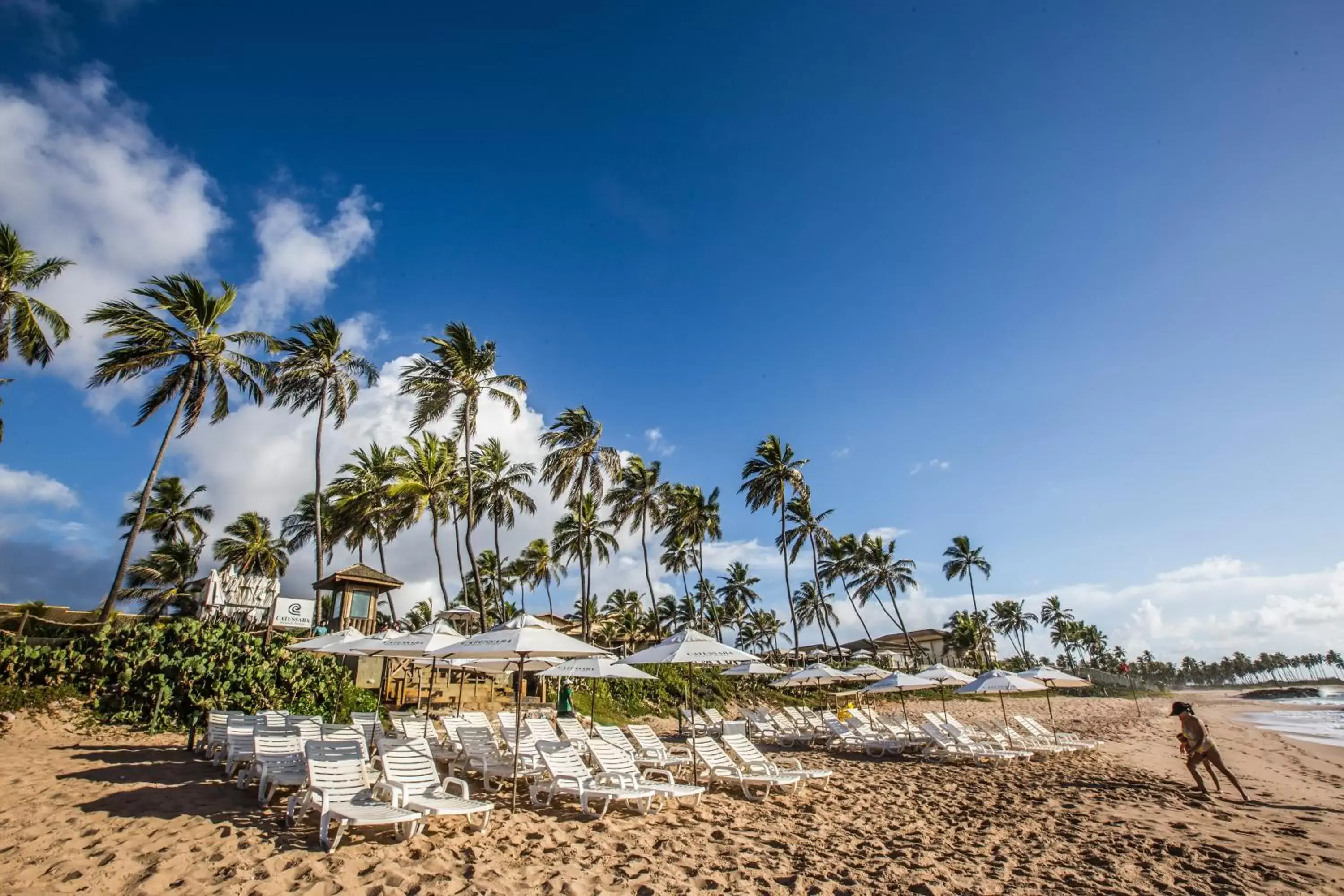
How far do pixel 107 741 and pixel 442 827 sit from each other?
8435 mm

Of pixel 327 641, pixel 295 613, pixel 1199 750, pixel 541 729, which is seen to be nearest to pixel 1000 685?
pixel 1199 750

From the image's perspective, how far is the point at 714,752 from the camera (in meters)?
9.85

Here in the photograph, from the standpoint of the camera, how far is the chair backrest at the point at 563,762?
7.77m

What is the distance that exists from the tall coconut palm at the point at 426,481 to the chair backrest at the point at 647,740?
16.7 meters

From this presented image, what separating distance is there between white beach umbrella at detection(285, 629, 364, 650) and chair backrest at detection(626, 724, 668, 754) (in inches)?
203

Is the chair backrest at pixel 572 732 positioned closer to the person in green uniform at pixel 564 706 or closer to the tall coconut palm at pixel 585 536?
the person in green uniform at pixel 564 706

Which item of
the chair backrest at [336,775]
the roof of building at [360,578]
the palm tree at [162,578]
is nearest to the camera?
the chair backrest at [336,775]

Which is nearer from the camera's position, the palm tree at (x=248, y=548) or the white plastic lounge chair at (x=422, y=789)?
the white plastic lounge chair at (x=422, y=789)

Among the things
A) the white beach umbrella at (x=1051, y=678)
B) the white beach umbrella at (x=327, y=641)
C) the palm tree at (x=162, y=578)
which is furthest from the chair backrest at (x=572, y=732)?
the palm tree at (x=162, y=578)

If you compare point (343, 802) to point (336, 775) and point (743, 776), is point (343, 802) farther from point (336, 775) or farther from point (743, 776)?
point (743, 776)

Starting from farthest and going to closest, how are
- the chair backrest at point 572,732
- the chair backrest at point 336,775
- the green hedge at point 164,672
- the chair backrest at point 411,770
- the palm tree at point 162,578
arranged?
the palm tree at point 162,578, the green hedge at point 164,672, the chair backrest at point 572,732, the chair backrest at point 411,770, the chair backrest at point 336,775

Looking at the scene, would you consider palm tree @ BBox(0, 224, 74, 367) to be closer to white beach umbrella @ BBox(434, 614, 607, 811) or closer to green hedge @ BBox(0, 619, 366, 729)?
green hedge @ BBox(0, 619, 366, 729)

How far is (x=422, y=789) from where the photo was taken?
22.2 feet

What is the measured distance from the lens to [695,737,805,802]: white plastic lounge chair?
29.7ft
